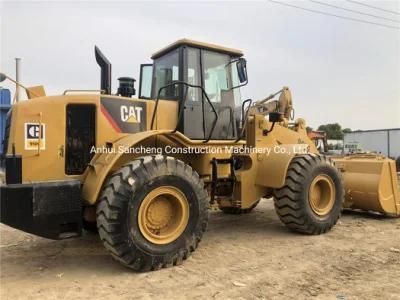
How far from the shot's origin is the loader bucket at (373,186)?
7.50 metres

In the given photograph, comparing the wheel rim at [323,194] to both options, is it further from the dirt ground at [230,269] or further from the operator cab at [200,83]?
the operator cab at [200,83]

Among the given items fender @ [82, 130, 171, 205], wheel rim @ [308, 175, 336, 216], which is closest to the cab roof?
fender @ [82, 130, 171, 205]

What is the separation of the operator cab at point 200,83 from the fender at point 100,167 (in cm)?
99

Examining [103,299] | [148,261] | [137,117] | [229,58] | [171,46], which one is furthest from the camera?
[229,58]

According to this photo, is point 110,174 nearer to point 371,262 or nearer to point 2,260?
point 2,260

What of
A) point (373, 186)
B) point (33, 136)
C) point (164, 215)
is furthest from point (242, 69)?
point (373, 186)

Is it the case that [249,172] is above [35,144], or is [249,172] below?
below

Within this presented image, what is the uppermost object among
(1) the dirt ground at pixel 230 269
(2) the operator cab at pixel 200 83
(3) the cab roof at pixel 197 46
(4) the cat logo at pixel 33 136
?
(3) the cab roof at pixel 197 46

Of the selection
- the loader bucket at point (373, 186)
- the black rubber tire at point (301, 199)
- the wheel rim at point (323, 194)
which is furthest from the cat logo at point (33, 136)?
the loader bucket at point (373, 186)

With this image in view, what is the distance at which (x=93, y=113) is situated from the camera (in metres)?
5.03

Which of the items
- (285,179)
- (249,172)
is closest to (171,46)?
(249,172)

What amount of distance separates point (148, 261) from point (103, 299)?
31.7 inches

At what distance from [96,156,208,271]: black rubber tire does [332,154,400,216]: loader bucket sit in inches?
158

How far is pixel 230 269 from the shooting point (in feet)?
15.5
